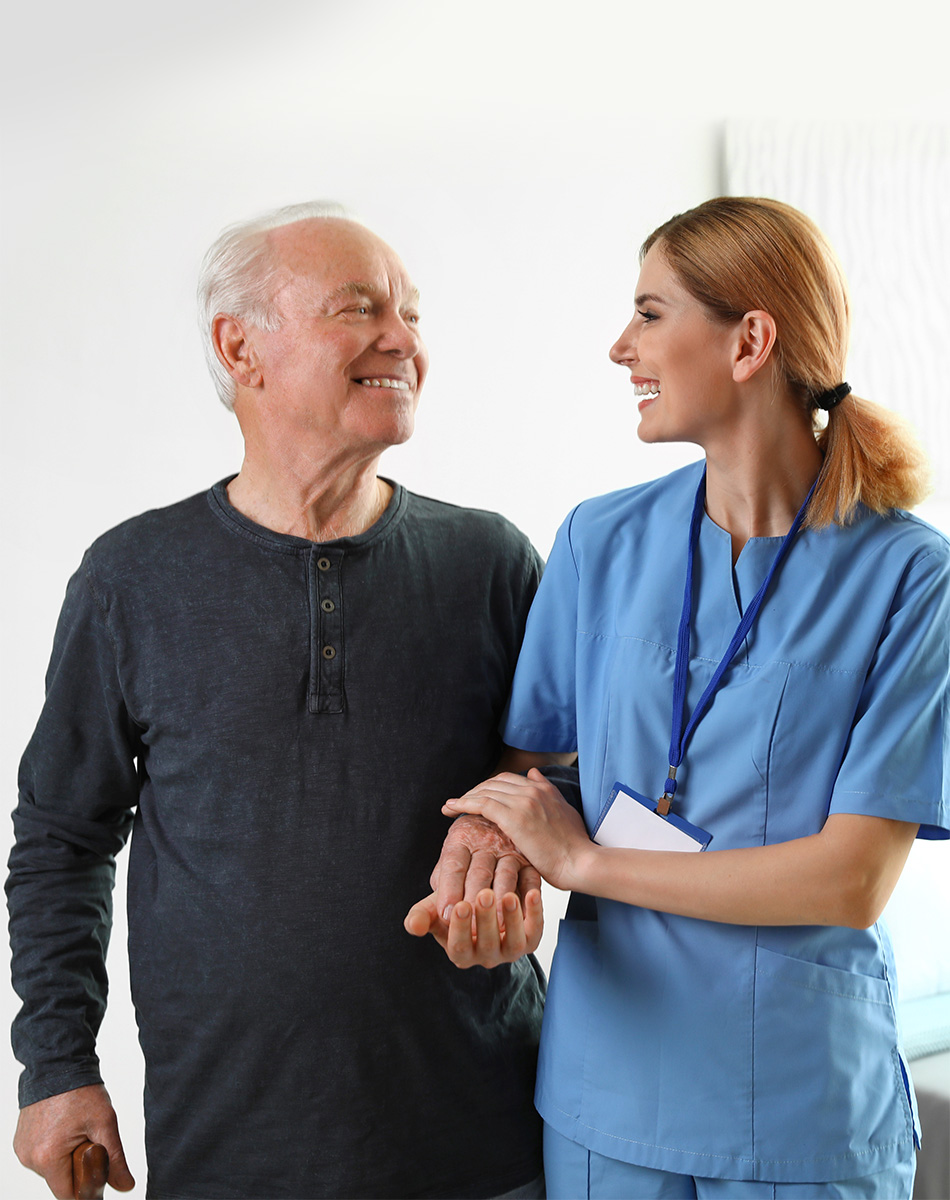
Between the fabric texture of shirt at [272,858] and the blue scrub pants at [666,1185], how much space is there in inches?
4.0

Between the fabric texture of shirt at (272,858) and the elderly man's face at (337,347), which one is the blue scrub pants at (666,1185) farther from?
the elderly man's face at (337,347)

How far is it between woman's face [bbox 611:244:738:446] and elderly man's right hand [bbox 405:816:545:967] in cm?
53

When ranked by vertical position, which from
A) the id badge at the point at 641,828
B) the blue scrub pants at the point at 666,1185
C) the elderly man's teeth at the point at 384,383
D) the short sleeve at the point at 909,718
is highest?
the elderly man's teeth at the point at 384,383

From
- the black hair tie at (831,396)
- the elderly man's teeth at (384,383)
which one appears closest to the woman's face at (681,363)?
the black hair tie at (831,396)

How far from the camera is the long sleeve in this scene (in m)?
1.42

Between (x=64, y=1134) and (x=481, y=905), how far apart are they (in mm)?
637

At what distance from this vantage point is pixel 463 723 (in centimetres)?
146

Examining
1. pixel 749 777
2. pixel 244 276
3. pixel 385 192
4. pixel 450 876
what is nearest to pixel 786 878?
pixel 749 777

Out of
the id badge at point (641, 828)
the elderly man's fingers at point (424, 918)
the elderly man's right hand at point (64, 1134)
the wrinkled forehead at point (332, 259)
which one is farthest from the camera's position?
the wrinkled forehead at point (332, 259)

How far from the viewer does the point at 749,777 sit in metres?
1.25

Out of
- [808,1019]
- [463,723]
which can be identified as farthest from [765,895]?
[463,723]

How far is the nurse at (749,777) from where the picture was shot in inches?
47.7

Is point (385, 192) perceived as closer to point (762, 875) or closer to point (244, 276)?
point (244, 276)

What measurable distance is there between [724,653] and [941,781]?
0.27 m
